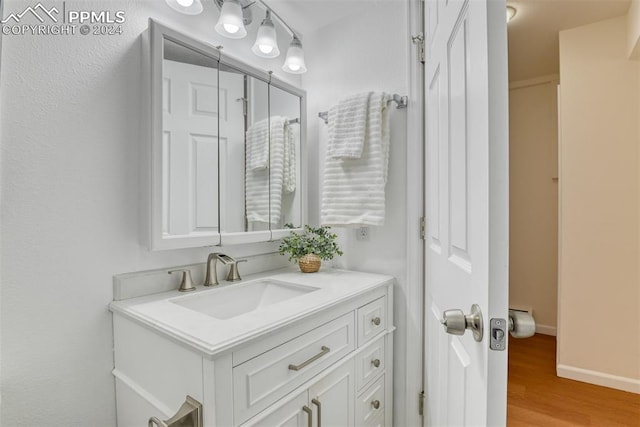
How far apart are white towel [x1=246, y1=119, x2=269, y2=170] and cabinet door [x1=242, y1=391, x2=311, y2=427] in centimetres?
98

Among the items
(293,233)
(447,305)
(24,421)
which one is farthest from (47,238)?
(447,305)

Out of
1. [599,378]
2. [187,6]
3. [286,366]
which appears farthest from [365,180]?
[599,378]

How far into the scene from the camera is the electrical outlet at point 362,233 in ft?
5.22

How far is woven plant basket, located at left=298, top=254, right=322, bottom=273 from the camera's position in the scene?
153cm

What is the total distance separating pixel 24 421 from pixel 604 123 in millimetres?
3072

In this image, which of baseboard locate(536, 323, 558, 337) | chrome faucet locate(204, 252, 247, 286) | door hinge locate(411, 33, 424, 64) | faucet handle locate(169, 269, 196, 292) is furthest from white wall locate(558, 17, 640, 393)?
faucet handle locate(169, 269, 196, 292)

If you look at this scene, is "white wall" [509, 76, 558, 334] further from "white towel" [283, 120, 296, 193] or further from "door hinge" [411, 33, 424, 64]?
"white towel" [283, 120, 296, 193]

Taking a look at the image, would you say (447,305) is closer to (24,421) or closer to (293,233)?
(293,233)

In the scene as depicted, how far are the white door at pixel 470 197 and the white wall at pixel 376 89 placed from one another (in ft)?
1.37

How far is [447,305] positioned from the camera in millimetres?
888

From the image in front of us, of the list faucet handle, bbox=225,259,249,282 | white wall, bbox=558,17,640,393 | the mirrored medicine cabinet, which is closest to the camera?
the mirrored medicine cabinet

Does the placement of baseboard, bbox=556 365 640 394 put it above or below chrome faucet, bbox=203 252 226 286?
below

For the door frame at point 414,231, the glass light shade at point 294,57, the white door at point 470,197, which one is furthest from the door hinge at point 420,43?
the glass light shade at point 294,57

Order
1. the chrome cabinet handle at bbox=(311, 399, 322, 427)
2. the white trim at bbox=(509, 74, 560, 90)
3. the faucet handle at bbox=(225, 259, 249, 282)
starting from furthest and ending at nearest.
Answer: the white trim at bbox=(509, 74, 560, 90) → the faucet handle at bbox=(225, 259, 249, 282) → the chrome cabinet handle at bbox=(311, 399, 322, 427)
